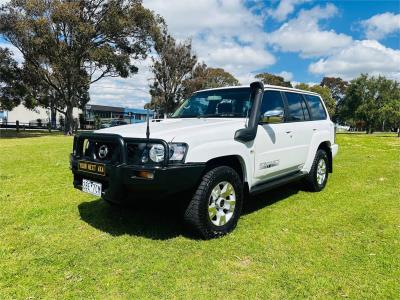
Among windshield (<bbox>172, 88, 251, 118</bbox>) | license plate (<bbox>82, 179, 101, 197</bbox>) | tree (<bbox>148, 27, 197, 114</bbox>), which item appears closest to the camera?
license plate (<bbox>82, 179, 101, 197</bbox>)

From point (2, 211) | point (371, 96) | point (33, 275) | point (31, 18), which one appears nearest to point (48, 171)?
point (2, 211)

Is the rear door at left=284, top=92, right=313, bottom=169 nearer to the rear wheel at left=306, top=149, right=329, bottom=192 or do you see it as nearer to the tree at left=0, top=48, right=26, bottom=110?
the rear wheel at left=306, top=149, right=329, bottom=192

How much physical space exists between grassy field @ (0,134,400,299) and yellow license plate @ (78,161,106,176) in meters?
0.79

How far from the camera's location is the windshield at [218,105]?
4941 mm

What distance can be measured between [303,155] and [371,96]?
50.0 m

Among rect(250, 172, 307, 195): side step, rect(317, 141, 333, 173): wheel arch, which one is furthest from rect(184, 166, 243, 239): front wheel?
rect(317, 141, 333, 173): wheel arch

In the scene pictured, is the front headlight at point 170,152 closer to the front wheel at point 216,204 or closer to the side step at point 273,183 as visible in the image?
the front wheel at point 216,204

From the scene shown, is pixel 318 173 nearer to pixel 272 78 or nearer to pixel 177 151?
pixel 177 151

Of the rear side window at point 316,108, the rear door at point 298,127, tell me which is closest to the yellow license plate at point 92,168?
the rear door at point 298,127

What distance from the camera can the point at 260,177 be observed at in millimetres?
4941

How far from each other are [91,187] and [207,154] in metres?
1.46

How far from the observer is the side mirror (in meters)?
4.74

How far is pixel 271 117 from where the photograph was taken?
4.95 metres

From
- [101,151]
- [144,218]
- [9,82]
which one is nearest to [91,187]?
[101,151]
